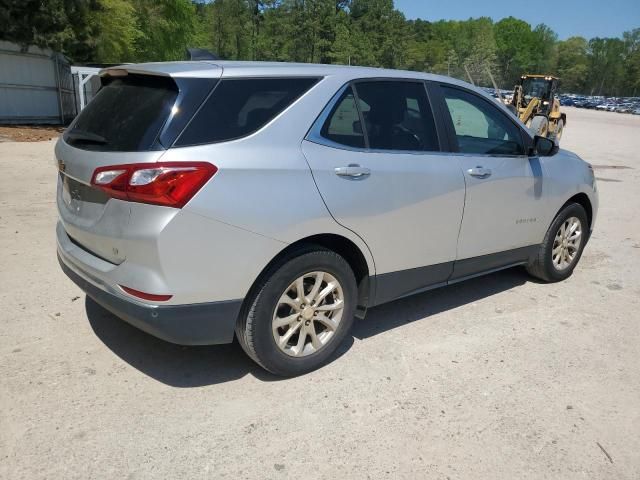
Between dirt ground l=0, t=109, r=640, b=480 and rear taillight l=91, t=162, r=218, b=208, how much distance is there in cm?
116

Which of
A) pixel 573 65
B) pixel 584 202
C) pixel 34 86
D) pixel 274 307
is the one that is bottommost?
pixel 34 86

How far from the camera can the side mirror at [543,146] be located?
4.57 meters

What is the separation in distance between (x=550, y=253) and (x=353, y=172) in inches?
104

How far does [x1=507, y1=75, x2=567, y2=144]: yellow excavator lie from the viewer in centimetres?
2098

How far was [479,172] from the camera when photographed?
4.02 meters

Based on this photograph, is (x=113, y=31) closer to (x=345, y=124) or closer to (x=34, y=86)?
(x=34, y=86)

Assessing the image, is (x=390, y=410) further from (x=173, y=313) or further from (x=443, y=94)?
(x=443, y=94)

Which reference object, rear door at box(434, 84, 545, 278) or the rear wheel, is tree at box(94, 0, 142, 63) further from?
rear door at box(434, 84, 545, 278)

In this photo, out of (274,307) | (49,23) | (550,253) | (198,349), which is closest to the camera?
(274,307)

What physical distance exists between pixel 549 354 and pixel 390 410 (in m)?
1.43

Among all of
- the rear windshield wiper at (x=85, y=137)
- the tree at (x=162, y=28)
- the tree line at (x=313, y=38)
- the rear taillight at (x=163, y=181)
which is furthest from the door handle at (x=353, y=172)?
the tree at (x=162, y=28)

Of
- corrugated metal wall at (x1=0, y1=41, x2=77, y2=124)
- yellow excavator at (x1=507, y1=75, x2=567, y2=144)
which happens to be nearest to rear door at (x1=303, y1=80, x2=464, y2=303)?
yellow excavator at (x1=507, y1=75, x2=567, y2=144)

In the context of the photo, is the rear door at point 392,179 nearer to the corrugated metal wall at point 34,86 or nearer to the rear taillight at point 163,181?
the rear taillight at point 163,181

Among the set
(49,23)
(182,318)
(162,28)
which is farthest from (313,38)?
(182,318)
